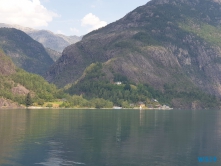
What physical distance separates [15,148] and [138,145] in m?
34.5

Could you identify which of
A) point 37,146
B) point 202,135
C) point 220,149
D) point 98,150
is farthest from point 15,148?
point 202,135

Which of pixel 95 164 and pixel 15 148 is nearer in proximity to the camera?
pixel 95 164

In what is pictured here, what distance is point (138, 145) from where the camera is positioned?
117250mm

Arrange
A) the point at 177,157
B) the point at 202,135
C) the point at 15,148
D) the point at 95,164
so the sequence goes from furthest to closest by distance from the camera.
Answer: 1. the point at 202,135
2. the point at 15,148
3. the point at 177,157
4. the point at 95,164

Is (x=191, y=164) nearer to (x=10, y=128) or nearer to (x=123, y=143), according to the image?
(x=123, y=143)

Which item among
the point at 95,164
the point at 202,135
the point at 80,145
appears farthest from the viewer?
the point at 202,135

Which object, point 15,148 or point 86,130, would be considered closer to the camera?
point 15,148

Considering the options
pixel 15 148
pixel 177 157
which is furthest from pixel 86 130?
pixel 177 157

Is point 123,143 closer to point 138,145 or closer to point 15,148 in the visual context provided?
point 138,145

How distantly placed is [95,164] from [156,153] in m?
21.5

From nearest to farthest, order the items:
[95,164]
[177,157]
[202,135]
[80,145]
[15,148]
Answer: [95,164], [177,157], [15,148], [80,145], [202,135]

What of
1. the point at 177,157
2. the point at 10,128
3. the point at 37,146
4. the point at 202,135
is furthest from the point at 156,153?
the point at 10,128

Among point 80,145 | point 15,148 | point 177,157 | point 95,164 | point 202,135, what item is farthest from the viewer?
point 202,135

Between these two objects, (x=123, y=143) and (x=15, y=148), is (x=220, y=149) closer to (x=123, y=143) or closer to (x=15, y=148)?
(x=123, y=143)
